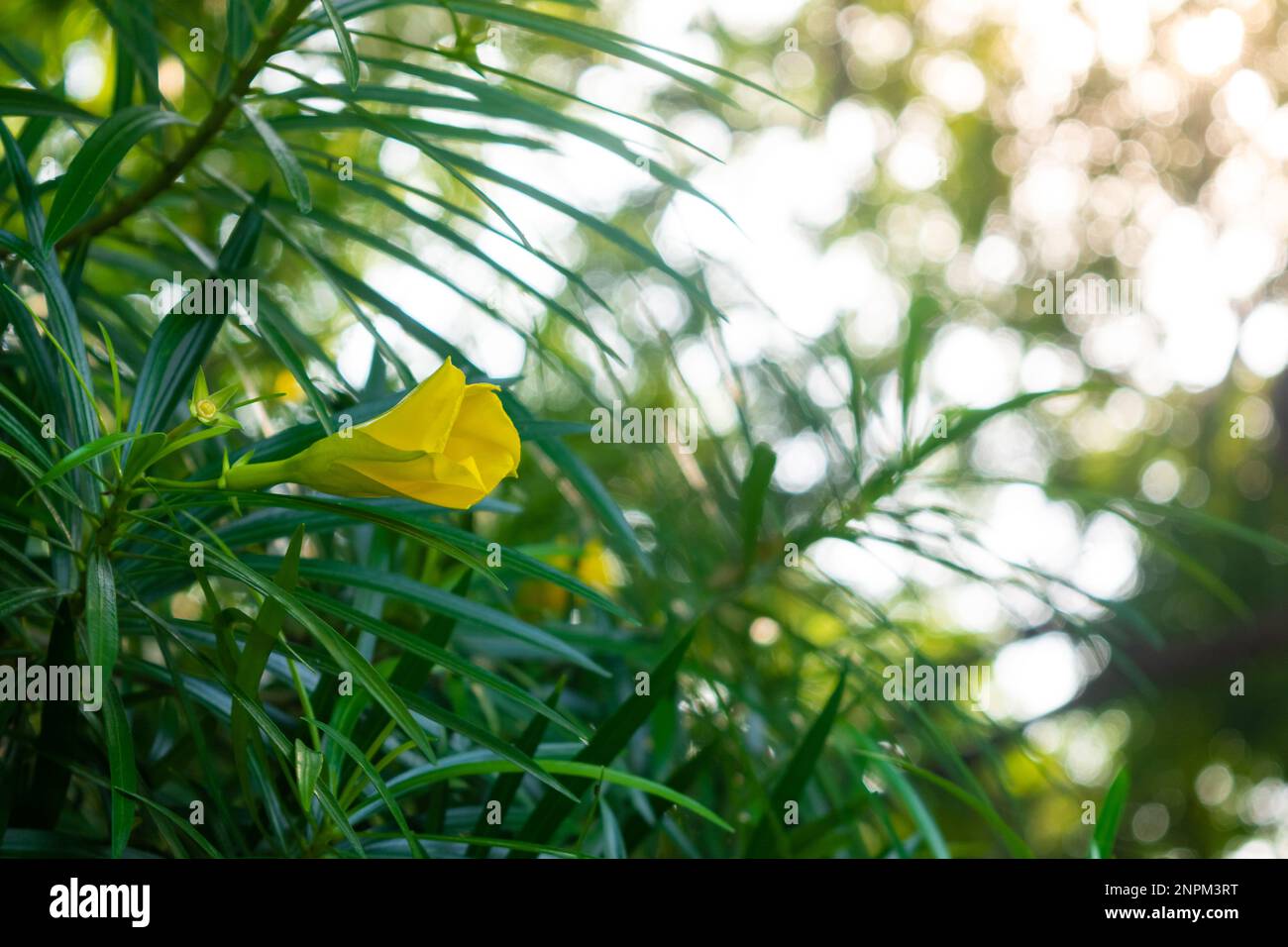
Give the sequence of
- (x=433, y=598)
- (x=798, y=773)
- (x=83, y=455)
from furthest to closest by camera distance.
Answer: (x=798, y=773) < (x=433, y=598) < (x=83, y=455)

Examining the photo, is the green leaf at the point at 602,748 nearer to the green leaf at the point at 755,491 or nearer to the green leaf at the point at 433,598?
the green leaf at the point at 433,598

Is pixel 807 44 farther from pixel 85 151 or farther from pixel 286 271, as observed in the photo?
pixel 85 151

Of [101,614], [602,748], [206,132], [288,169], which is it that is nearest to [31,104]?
[206,132]

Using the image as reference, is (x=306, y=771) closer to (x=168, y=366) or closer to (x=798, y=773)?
(x=168, y=366)

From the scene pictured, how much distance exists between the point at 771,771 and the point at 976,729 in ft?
0.60

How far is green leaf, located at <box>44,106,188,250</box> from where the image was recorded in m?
0.47

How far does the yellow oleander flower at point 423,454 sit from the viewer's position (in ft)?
1.44

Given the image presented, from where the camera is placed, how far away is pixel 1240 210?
221 cm

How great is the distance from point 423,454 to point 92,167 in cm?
22

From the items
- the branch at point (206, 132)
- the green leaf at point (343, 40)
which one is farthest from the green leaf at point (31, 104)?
the green leaf at point (343, 40)

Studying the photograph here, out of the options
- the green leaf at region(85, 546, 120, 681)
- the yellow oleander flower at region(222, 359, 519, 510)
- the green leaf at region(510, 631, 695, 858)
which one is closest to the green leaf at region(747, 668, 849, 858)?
the green leaf at region(510, 631, 695, 858)

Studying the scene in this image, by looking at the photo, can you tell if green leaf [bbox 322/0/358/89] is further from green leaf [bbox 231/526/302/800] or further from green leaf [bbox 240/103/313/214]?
green leaf [bbox 231/526/302/800]

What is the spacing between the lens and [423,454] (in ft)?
1.42

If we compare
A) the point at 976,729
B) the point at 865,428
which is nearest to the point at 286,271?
the point at 865,428
